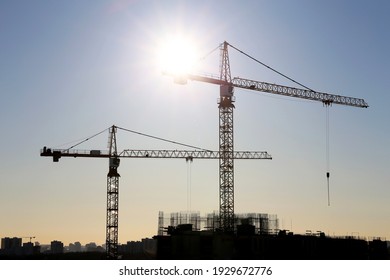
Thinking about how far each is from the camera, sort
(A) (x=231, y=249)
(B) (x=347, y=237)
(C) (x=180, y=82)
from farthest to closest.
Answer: (C) (x=180, y=82) → (B) (x=347, y=237) → (A) (x=231, y=249)

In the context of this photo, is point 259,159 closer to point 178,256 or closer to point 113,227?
point 113,227

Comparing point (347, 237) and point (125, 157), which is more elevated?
point (125, 157)

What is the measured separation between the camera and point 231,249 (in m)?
76.0

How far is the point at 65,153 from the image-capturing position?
108250 millimetres

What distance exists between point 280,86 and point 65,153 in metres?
40.5

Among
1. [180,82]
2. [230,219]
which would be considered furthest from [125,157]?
[230,219]

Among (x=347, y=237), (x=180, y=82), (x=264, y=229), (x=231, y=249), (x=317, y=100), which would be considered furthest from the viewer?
(x=317, y=100)

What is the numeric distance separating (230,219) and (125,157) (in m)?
29.0

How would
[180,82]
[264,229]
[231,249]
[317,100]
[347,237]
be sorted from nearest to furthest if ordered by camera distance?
[231,249], [264,229], [347,237], [180,82], [317,100]

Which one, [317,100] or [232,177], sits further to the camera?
[317,100]

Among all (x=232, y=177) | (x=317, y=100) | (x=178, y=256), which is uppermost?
(x=317, y=100)

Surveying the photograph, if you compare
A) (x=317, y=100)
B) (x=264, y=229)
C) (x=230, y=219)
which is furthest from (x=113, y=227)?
(x=317, y=100)

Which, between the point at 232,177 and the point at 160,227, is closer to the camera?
the point at 160,227

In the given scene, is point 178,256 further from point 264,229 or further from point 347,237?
point 347,237
